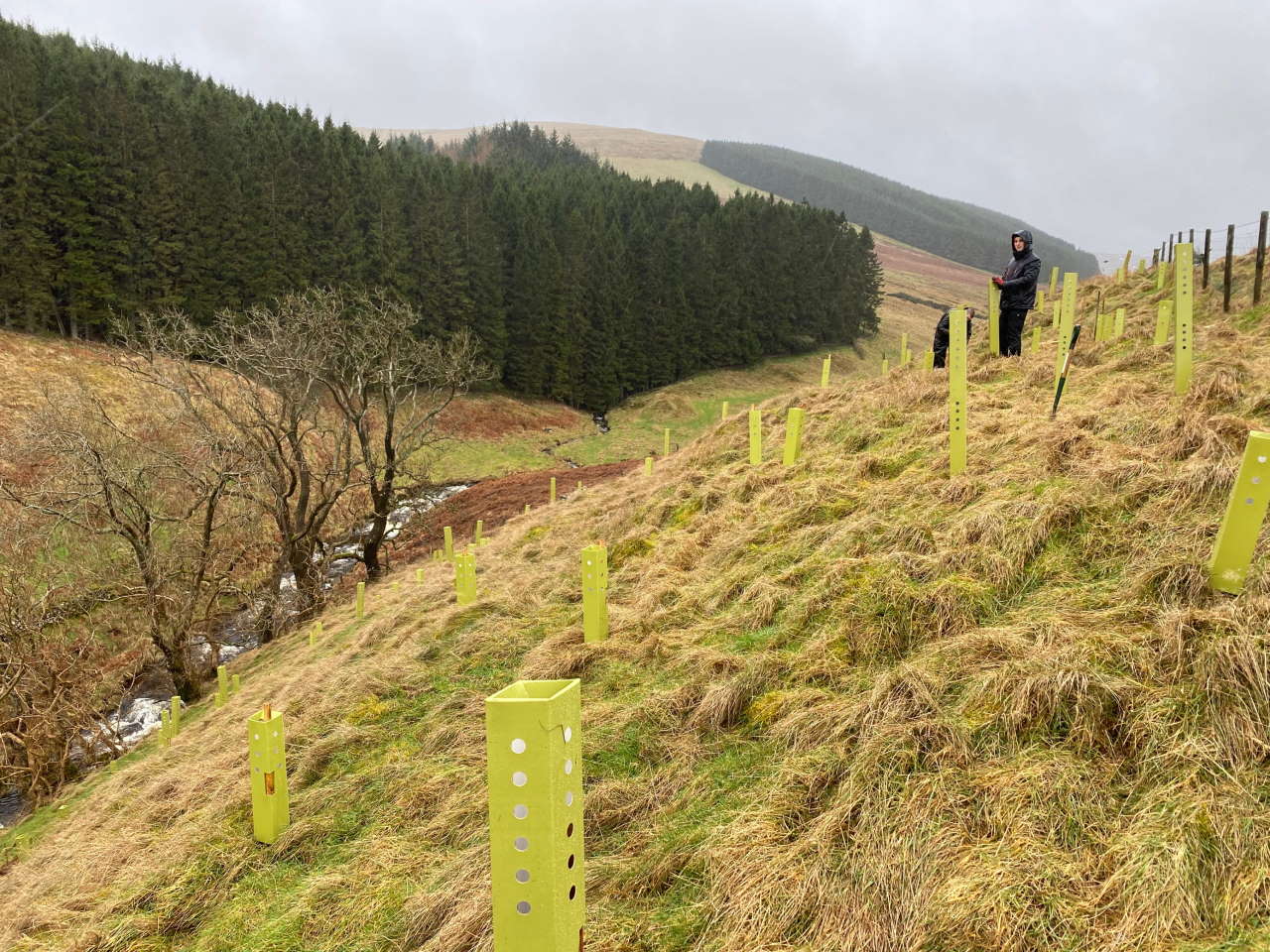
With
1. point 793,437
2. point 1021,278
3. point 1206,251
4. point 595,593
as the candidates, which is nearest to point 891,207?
point 1206,251

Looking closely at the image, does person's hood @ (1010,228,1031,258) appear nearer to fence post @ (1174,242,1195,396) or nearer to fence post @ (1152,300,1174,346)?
fence post @ (1152,300,1174,346)

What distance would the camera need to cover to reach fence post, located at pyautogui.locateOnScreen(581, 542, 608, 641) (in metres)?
6.19

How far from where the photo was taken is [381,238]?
43.0 metres

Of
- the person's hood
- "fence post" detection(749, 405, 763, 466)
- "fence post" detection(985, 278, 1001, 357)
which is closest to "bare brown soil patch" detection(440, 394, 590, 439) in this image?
"fence post" detection(749, 405, 763, 466)

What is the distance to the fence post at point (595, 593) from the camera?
6188 mm

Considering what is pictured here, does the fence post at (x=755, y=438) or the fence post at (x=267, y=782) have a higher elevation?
the fence post at (x=755, y=438)

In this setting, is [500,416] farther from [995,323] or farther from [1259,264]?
[1259,264]

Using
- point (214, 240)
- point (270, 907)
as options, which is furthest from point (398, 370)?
point (214, 240)

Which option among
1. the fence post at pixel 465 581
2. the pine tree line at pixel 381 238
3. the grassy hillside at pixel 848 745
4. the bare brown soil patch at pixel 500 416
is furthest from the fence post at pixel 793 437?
the pine tree line at pixel 381 238

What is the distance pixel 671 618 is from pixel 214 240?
41265mm

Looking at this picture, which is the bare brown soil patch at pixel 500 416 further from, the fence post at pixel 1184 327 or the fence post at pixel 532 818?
the fence post at pixel 532 818

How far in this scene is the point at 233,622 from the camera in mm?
17438

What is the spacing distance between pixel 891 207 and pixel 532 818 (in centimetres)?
18371

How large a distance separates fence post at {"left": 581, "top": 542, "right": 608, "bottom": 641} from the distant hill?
5616 inches
